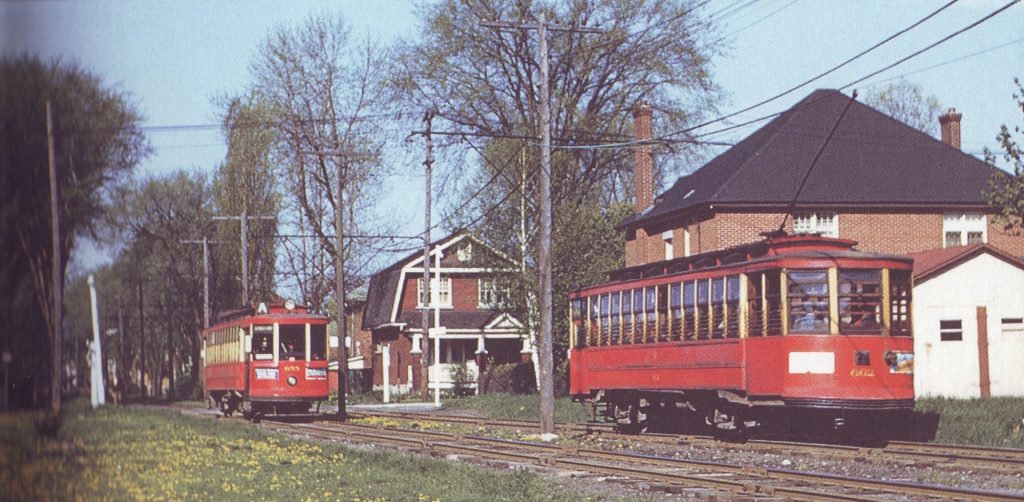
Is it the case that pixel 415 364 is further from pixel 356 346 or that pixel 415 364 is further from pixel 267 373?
pixel 267 373

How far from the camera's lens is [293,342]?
1401 inches

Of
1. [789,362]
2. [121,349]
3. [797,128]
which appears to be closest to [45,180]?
[121,349]

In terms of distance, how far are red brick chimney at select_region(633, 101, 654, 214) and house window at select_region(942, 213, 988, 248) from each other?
1144cm

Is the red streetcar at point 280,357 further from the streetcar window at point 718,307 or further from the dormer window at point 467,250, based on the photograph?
the streetcar window at point 718,307

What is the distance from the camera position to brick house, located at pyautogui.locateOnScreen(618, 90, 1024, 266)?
145 feet

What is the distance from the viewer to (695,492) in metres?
14.5

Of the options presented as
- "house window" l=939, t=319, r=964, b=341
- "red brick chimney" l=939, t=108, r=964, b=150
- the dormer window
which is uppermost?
"red brick chimney" l=939, t=108, r=964, b=150

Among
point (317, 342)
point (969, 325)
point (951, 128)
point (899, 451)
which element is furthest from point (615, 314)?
point (951, 128)

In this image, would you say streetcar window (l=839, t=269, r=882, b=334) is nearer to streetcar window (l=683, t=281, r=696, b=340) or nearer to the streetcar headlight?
streetcar window (l=683, t=281, r=696, b=340)

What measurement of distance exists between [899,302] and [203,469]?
12.0m

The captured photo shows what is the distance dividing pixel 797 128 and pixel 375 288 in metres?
32.0

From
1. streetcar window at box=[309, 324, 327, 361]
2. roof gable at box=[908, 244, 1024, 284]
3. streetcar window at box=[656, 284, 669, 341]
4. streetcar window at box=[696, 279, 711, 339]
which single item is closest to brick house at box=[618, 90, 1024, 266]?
roof gable at box=[908, 244, 1024, 284]

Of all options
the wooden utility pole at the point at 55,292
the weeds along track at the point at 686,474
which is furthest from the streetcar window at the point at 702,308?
the wooden utility pole at the point at 55,292

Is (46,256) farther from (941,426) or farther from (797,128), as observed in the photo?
(797,128)
